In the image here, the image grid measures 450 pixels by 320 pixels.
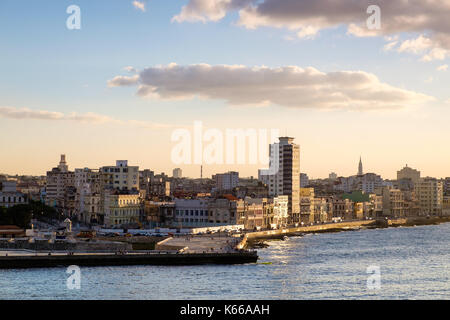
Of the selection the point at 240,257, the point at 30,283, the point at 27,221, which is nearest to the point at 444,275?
the point at 240,257

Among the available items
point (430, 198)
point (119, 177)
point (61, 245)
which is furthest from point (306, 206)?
point (61, 245)

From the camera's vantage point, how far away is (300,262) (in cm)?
5869

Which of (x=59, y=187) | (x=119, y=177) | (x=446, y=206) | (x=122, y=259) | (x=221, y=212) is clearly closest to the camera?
(x=122, y=259)

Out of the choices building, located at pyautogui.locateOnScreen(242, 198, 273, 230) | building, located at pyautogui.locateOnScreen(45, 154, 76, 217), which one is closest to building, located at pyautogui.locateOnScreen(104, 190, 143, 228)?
building, located at pyautogui.locateOnScreen(242, 198, 273, 230)

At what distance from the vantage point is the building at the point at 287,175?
5020 inches

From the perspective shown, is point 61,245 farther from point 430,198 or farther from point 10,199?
point 430,198

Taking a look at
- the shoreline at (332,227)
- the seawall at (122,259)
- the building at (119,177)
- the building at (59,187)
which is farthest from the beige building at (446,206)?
the seawall at (122,259)

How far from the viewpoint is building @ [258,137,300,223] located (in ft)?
418

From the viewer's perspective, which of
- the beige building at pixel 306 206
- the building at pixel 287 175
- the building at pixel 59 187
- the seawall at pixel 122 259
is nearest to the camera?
the seawall at pixel 122 259

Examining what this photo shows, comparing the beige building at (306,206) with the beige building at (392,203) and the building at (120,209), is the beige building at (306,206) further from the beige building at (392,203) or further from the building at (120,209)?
the building at (120,209)

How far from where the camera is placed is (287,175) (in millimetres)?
128750

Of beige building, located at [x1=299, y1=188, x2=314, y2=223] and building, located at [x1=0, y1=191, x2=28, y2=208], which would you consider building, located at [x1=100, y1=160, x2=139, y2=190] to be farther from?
beige building, located at [x1=299, y1=188, x2=314, y2=223]

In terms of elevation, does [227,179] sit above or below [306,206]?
above
